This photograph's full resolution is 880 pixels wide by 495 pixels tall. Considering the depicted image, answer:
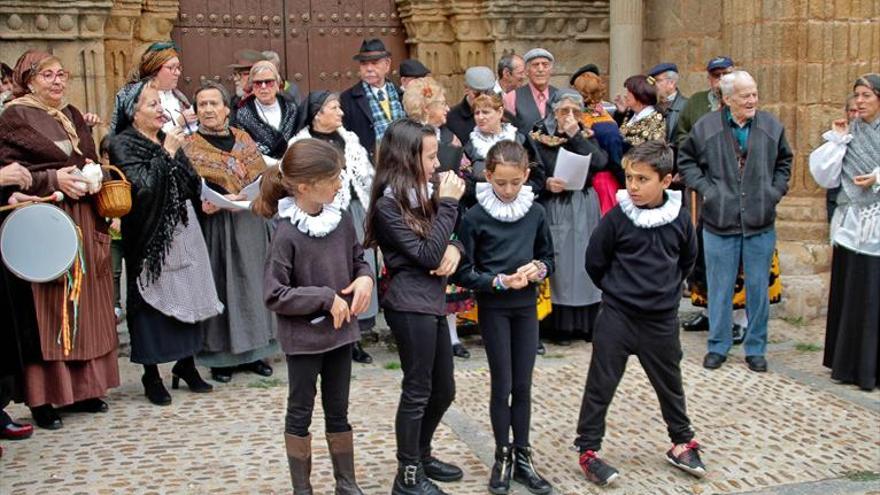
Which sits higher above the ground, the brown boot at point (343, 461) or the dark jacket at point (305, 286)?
the dark jacket at point (305, 286)

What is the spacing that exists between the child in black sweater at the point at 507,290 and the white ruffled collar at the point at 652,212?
0.39 m

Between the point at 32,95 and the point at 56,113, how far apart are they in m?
0.15

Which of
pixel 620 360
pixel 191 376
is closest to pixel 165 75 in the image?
pixel 191 376

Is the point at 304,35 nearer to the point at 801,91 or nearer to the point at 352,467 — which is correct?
the point at 801,91

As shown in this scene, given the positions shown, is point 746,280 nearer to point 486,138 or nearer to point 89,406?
point 486,138

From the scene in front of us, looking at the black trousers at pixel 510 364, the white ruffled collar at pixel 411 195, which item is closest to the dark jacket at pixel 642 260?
the black trousers at pixel 510 364

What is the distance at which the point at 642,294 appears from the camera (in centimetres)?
502

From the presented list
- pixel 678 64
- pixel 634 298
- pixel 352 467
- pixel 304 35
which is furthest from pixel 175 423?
pixel 678 64

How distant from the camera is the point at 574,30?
1062 cm

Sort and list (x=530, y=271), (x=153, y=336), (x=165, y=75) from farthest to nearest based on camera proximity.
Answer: (x=165, y=75) → (x=153, y=336) → (x=530, y=271)

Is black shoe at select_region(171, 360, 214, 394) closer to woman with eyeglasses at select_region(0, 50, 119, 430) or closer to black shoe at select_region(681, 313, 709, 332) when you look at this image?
woman with eyeglasses at select_region(0, 50, 119, 430)

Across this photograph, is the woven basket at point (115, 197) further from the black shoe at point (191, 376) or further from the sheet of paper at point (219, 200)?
the black shoe at point (191, 376)

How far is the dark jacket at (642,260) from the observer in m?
5.04

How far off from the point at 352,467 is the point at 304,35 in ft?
20.3
